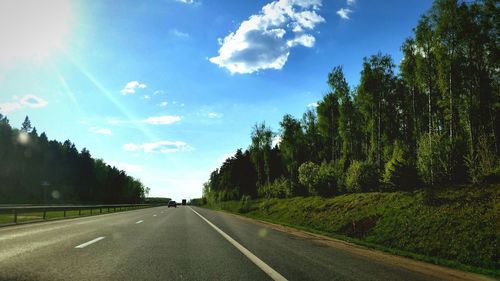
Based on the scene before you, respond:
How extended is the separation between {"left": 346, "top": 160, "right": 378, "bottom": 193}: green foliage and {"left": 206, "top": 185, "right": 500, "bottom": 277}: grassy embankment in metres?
3.68

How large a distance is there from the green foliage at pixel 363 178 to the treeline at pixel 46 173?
2467 inches

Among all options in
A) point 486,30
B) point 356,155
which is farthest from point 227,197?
point 486,30

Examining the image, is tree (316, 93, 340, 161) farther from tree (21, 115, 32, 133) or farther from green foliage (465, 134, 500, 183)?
tree (21, 115, 32, 133)

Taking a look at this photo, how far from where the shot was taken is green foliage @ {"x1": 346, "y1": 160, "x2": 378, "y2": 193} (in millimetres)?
25406

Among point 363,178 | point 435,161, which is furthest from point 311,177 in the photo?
point 435,161

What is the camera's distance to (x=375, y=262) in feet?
25.9

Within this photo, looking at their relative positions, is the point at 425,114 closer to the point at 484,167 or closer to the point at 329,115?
the point at 329,115

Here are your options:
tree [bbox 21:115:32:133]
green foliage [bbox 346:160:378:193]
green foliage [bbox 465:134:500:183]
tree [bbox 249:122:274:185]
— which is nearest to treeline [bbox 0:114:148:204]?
tree [bbox 21:115:32:133]

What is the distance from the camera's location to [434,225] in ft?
42.4

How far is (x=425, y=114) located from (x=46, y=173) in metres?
87.5

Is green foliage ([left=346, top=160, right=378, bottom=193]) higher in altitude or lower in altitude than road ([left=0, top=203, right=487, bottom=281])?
higher

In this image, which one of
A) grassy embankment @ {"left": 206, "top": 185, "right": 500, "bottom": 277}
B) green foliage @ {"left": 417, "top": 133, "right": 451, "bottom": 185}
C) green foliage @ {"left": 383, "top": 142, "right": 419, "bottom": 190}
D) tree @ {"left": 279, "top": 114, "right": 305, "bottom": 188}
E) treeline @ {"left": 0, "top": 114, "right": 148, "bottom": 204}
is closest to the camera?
grassy embankment @ {"left": 206, "top": 185, "right": 500, "bottom": 277}

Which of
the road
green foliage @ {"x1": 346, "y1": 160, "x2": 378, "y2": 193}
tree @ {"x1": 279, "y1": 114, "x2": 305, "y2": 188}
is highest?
tree @ {"x1": 279, "y1": 114, "x2": 305, "y2": 188}

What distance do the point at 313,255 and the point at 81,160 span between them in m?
112
